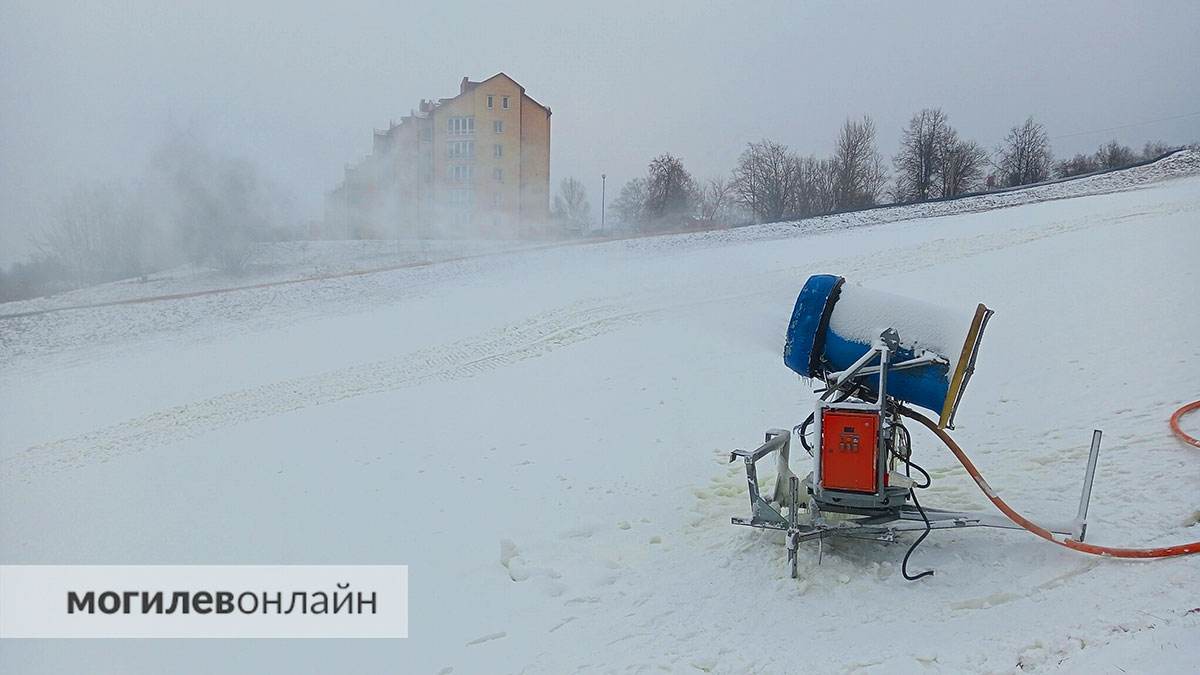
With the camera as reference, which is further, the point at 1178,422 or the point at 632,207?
the point at 632,207

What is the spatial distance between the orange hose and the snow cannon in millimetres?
1146

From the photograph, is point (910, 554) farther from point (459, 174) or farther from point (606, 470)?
point (459, 174)

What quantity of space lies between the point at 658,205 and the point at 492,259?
6168 mm

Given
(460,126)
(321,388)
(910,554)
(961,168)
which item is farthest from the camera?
(961,168)

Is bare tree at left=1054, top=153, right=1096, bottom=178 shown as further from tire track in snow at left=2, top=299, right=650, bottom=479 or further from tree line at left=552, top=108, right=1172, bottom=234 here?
tire track in snow at left=2, top=299, right=650, bottom=479

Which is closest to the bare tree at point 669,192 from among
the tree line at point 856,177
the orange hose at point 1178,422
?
the tree line at point 856,177

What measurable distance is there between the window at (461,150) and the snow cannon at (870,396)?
534 inches

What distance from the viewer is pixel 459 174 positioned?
1653 centimetres

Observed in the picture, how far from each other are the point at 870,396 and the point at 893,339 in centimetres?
38

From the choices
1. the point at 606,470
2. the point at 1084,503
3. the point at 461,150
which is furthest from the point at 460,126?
the point at 1084,503

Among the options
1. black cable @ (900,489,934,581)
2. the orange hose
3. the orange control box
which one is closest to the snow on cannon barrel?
the orange control box

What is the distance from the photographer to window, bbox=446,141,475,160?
52.7 ft

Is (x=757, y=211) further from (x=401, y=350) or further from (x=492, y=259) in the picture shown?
(x=401, y=350)

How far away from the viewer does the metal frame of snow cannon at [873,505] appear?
138 inches
